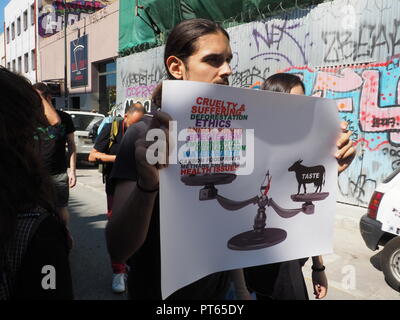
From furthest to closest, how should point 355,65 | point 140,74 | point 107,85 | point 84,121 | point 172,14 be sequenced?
1. point 107,85
2. point 140,74
3. point 84,121
4. point 172,14
5. point 355,65

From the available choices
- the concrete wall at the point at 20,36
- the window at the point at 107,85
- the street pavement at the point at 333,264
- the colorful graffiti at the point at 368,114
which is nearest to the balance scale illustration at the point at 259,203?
the street pavement at the point at 333,264

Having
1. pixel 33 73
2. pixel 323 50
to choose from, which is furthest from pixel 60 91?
pixel 323 50

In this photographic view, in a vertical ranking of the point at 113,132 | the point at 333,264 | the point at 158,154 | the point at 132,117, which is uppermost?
the point at 132,117

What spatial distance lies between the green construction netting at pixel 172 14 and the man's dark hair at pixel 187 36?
7.88 m

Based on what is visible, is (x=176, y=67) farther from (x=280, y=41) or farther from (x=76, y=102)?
(x=76, y=102)

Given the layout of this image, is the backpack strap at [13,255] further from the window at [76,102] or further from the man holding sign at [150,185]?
the window at [76,102]

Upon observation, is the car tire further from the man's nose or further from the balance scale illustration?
the man's nose

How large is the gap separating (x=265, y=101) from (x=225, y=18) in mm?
10888

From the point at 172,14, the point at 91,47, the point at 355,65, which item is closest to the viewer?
the point at 355,65

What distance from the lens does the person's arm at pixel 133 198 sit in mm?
1161

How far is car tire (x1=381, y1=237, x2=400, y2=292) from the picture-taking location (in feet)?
12.8

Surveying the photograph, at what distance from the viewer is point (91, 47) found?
22.5m

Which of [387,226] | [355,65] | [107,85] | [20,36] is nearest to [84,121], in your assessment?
[107,85]

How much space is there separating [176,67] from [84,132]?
12924 millimetres
